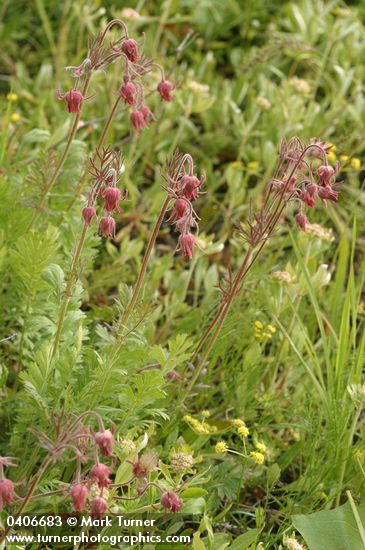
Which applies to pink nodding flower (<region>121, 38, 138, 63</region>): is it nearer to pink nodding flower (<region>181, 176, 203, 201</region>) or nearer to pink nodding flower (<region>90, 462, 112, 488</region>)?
pink nodding flower (<region>181, 176, 203, 201</region>)

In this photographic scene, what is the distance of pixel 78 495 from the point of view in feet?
6.08

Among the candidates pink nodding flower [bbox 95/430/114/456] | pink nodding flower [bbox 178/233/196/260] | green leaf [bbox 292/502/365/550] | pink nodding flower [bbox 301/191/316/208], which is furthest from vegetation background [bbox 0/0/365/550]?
pink nodding flower [bbox 95/430/114/456]

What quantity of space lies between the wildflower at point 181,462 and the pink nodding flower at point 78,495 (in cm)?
→ 52

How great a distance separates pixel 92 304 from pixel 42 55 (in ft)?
7.64

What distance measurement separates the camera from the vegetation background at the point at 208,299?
8.14 feet

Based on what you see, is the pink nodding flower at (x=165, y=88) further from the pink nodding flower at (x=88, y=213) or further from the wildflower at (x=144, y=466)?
the wildflower at (x=144, y=466)

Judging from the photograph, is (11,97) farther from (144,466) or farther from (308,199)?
(144,466)

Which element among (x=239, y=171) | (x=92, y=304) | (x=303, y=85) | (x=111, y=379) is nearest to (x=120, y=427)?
(x=111, y=379)

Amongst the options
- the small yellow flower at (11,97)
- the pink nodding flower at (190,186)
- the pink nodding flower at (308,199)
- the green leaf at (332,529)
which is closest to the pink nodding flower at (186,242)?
the pink nodding flower at (190,186)

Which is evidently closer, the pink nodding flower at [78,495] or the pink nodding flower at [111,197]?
the pink nodding flower at [78,495]

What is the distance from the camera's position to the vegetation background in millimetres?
2482

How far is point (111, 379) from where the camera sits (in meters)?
2.38

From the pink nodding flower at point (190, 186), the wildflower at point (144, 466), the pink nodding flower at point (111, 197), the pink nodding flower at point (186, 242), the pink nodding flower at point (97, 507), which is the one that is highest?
the pink nodding flower at point (190, 186)

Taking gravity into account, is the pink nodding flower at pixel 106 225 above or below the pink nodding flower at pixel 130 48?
below
